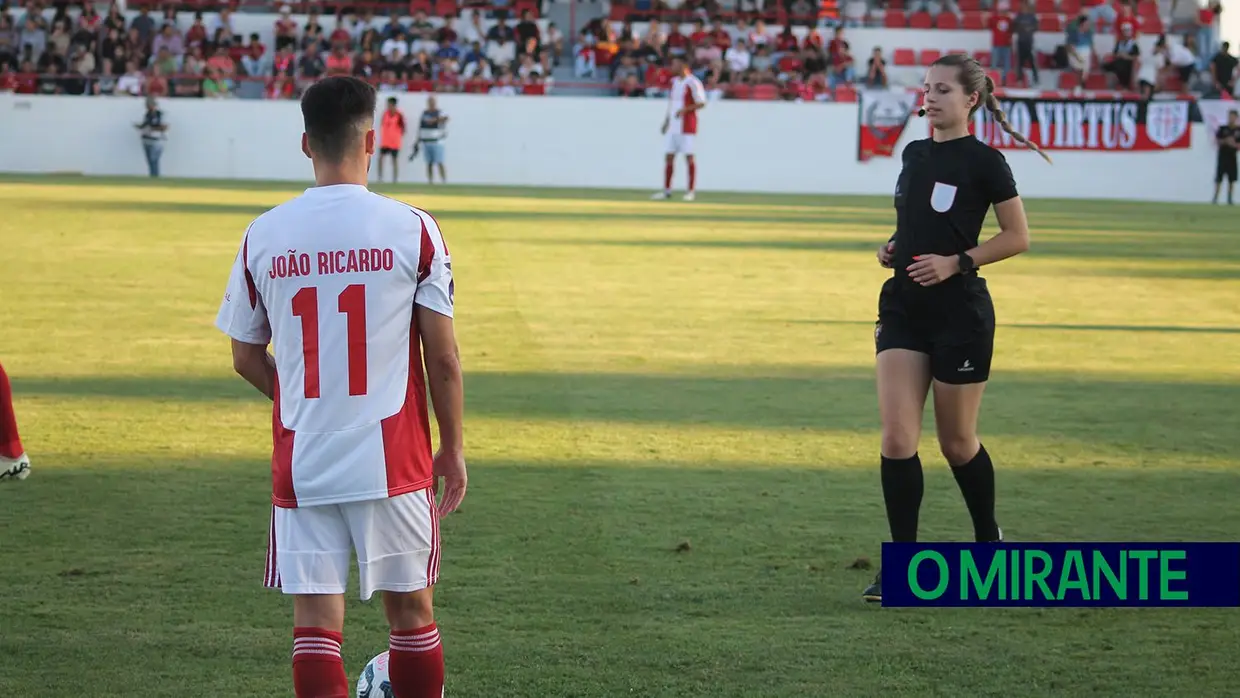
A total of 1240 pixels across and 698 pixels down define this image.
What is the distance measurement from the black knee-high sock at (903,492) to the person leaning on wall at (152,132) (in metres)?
32.5

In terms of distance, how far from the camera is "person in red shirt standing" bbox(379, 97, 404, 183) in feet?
120

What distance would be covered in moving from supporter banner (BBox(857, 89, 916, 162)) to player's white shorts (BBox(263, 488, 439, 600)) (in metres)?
34.7

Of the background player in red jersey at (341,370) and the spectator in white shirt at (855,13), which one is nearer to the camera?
the background player in red jersey at (341,370)

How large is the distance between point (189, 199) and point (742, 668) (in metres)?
24.1

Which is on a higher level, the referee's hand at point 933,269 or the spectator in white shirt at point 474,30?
the spectator in white shirt at point 474,30

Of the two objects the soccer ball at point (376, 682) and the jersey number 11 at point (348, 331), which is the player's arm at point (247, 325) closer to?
the jersey number 11 at point (348, 331)

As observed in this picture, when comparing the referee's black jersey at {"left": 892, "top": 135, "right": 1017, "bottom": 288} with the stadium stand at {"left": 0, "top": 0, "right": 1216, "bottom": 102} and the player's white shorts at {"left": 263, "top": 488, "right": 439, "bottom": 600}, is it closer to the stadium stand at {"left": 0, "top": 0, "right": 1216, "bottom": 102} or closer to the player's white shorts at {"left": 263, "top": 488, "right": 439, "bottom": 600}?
the player's white shorts at {"left": 263, "top": 488, "right": 439, "bottom": 600}

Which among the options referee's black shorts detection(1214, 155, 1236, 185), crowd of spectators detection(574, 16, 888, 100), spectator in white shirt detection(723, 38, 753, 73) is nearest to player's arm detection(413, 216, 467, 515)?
crowd of spectators detection(574, 16, 888, 100)

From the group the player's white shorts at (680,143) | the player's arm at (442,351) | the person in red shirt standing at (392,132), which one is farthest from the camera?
the person in red shirt standing at (392,132)

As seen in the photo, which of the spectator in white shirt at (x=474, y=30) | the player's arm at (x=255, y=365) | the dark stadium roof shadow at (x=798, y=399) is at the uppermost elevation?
the spectator in white shirt at (x=474, y=30)

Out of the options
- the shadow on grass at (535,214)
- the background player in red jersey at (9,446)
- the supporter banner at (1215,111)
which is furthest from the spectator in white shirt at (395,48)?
the background player in red jersey at (9,446)

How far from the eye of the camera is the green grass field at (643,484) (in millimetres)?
5418

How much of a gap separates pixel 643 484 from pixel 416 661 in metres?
4.11

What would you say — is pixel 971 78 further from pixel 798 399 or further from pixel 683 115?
pixel 683 115
